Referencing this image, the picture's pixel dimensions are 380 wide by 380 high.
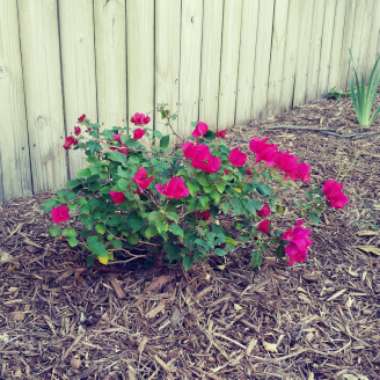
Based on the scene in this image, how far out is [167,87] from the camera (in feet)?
10.9

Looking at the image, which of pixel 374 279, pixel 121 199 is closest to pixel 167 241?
pixel 121 199

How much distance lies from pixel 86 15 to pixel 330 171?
1.62 metres

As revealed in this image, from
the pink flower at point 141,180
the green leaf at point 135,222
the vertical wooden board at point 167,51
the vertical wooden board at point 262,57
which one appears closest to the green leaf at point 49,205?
the green leaf at point 135,222

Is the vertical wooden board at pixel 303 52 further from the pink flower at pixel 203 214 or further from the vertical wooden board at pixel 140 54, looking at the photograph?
the pink flower at pixel 203 214

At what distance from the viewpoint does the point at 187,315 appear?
7.02 ft

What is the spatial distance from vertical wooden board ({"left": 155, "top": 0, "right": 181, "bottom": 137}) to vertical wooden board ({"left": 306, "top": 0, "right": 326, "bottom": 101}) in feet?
4.93

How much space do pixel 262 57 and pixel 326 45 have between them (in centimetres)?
87

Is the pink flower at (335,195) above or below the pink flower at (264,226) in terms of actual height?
above

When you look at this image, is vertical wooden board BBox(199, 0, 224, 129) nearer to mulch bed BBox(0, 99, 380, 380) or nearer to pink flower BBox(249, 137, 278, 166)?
mulch bed BBox(0, 99, 380, 380)

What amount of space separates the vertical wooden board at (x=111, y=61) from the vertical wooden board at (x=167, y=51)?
241 millimetres

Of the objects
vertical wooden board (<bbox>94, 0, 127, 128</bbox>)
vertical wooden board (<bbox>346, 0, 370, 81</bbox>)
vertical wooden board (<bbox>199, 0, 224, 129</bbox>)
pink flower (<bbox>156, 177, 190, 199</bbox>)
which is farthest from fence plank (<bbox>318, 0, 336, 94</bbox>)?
pink flower (<bbox>156, 177, 190, 199</bbox>)

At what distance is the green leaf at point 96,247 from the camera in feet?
6.79

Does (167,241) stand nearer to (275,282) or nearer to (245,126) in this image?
(275,282)

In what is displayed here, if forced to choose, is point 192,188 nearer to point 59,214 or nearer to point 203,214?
point 203,214
